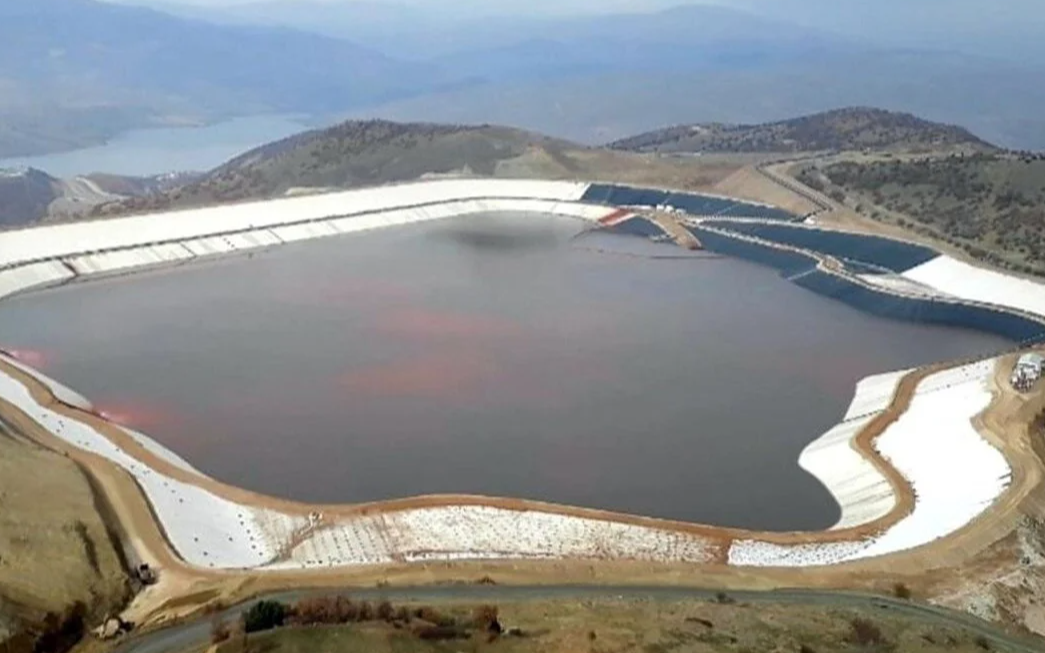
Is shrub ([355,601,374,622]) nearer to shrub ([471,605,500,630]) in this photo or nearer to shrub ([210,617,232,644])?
shrub ([471,605,500,630])

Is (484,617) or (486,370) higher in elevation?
(484,617)

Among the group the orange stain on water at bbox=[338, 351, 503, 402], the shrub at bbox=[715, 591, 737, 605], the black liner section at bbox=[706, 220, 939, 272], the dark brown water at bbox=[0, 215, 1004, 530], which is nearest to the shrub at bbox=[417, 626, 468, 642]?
the shrub at bbox=[715, 591, 737, 605]

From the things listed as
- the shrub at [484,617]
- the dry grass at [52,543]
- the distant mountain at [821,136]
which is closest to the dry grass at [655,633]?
the shrub at [484,617]

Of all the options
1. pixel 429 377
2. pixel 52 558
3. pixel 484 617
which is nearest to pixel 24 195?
pixel 429 377

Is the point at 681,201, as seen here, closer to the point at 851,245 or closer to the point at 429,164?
the point at 851,245

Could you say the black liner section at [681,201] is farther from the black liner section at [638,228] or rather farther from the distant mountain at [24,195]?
the distant mountain at [24,195]

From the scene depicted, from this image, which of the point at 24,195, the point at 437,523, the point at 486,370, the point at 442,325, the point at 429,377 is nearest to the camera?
the point at 437,523
